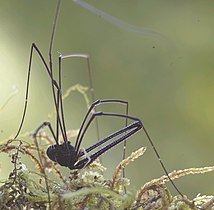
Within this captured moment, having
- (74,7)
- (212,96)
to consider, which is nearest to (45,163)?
(212,96)

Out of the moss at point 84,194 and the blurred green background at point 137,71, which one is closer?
the moss at point 84,194

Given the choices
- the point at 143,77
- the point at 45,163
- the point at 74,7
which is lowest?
the point at 45,163

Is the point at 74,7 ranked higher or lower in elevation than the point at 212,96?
higher

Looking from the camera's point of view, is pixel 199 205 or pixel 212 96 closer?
pixel 199 205

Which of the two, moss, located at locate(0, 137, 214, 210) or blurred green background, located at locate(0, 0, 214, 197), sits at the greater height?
blurred green background, located at locate(0, 0, 214, 197)

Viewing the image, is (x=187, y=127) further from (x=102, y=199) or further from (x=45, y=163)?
(x=102, y=199)

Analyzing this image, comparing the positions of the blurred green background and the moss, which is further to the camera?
the blurred green background

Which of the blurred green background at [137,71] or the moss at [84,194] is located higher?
the blurred green background at [137,71]

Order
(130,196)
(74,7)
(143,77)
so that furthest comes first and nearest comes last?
(74,7), (143,77), (130,196)
